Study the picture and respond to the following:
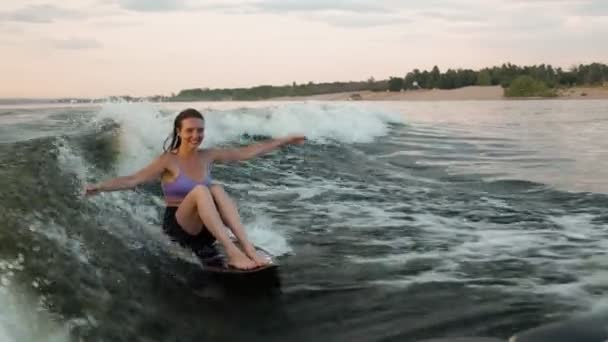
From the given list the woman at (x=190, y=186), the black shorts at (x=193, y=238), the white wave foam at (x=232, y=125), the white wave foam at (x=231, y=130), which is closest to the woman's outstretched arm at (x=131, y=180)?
the woman at (x=190, y=186)

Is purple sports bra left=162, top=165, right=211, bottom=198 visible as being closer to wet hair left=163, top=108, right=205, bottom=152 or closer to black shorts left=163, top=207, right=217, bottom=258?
black shorts left=163, top=207, right=217, bottom=258

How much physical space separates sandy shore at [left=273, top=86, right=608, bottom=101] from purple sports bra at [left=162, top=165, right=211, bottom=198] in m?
93.6

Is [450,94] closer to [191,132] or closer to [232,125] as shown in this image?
[232,125]

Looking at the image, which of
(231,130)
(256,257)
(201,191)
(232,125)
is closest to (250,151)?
(201,191)

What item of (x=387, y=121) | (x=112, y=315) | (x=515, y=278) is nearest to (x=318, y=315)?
(x=112, y=315)

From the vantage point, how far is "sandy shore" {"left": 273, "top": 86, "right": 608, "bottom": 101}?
97.8m

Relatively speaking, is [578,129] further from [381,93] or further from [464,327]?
[381,93]

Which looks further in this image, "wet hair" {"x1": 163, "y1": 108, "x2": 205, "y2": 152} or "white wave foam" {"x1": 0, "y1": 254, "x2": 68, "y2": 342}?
"wet hair" {"x1": 163, "y1": 108, "x2": 205, "y2": 152}

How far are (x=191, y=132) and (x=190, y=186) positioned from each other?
0.50 metres

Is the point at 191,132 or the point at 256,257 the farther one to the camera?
the point at 191,132

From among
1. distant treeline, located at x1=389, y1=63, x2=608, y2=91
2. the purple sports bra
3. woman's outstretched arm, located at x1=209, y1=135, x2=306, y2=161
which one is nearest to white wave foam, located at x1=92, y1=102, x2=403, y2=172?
woman's outstretched arm, located at x1=209, y1=135, x2=306, y2=161

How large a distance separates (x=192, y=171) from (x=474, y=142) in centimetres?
1578

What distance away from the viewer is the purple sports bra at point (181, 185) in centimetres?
640

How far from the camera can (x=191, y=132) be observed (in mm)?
6355
